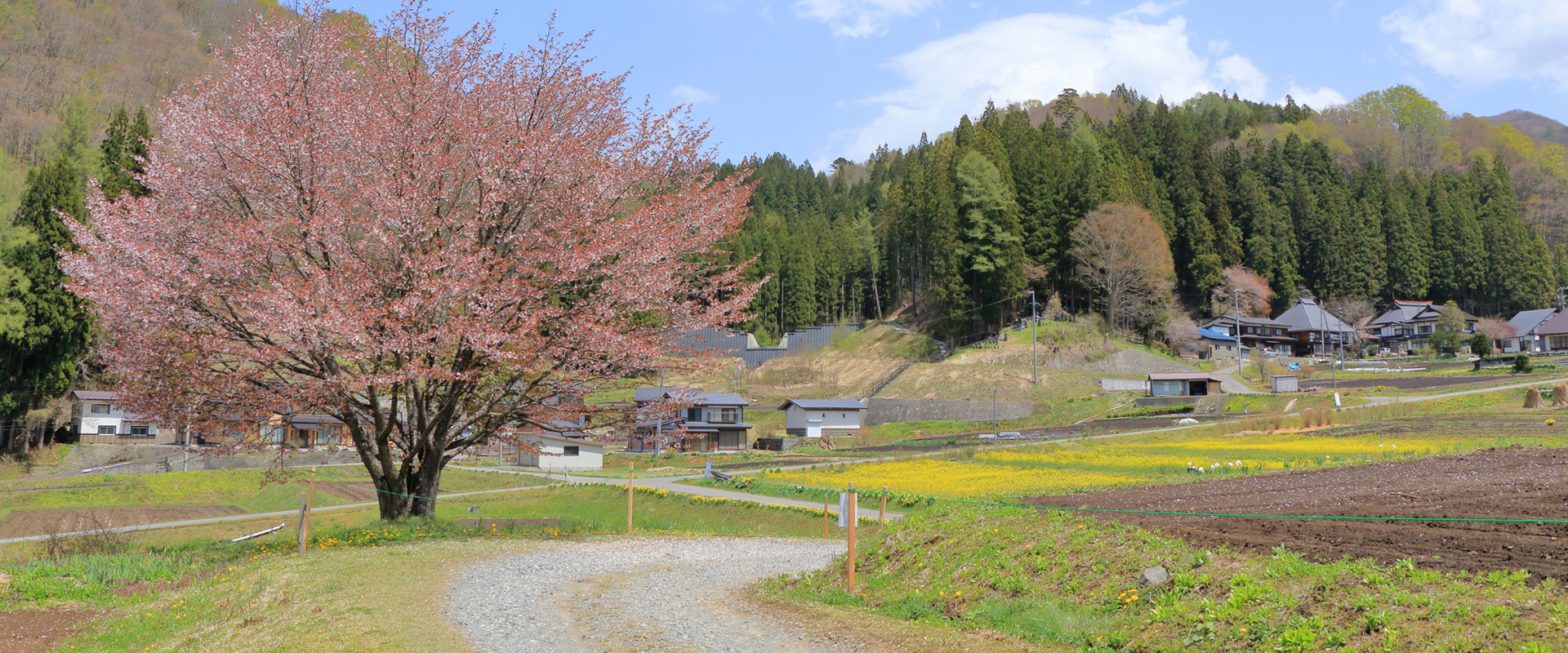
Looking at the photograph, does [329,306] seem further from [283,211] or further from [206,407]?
[206,407]

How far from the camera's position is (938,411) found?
58.0m

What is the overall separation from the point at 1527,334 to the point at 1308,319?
17.4 m

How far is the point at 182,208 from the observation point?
13.2m

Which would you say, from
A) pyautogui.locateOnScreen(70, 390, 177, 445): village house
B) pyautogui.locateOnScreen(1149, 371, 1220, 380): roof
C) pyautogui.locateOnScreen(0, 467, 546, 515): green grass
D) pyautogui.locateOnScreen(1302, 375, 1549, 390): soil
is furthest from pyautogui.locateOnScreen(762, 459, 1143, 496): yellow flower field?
pyautogui.locateOnScreen(70, 390, 177, 445): village house

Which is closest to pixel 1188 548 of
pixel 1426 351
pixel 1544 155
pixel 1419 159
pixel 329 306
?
pixel 329 306

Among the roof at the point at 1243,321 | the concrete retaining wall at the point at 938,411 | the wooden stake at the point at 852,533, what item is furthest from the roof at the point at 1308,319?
the wooden stake at the point at 852,533

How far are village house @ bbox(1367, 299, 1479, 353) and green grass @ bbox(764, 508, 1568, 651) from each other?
9127cm

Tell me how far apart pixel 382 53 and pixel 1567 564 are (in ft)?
56.5

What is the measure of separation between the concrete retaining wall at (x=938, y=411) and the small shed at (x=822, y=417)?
203cm

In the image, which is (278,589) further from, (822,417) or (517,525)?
(822,417)

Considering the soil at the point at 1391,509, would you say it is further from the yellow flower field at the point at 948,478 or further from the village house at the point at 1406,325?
the village house at the point at 1406,325

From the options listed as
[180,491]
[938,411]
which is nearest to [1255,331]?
[938,411]

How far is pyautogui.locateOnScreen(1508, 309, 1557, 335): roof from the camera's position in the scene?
77188mm

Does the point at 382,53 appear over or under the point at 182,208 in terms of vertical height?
over
